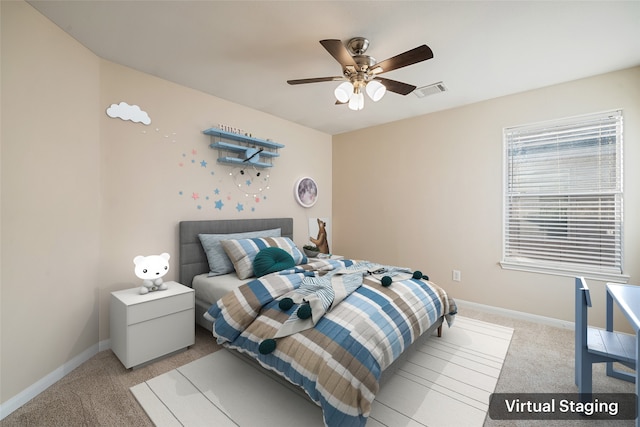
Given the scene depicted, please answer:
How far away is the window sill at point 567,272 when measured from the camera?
2607 millimetres

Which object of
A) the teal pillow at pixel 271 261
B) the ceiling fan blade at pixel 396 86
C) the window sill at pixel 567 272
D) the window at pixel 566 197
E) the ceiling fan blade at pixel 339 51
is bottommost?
the window sill at pixel 567 272

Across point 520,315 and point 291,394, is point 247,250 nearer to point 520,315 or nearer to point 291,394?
point 291,394

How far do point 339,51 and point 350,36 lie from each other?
1.21ft

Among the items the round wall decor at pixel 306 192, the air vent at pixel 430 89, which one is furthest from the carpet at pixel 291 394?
the air vent at pixel 430 89

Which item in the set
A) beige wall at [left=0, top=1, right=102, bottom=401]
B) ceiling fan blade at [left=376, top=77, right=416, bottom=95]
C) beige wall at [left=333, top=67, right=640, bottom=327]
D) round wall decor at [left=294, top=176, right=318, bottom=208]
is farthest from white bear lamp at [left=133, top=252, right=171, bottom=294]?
beige wall at [left=333, top=67, right=640, bottom=327]

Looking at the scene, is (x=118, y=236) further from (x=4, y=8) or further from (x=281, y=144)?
(x=281, y=144)

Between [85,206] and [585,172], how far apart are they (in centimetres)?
461

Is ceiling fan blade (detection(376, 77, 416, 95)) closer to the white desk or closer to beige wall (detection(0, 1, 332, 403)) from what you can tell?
the white desk

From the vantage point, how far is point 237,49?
2225mm

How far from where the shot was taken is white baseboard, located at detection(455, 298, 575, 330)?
284 cm

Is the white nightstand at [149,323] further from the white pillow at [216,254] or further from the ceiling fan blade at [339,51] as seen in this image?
the ceiling fan blade at [339,51]

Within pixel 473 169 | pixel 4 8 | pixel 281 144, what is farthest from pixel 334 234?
pixel 4 8

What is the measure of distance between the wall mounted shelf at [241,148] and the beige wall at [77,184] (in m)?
0.13

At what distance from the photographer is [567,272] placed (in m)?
2.85
